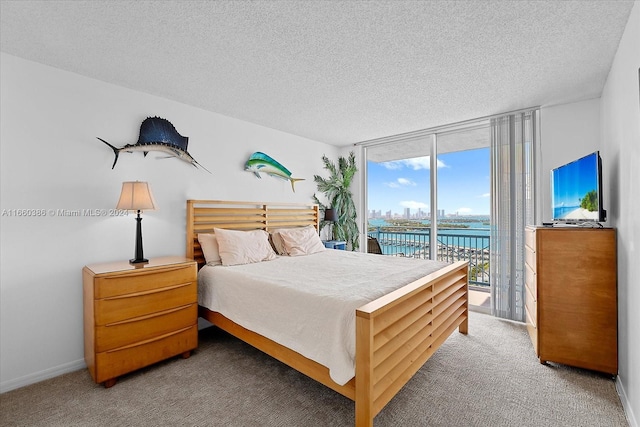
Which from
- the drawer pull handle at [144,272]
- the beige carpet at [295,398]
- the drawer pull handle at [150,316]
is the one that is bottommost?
the beige carpet at [295,398]

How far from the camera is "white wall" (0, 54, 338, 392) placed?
223 centimetres

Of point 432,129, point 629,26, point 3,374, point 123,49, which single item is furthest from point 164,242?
point 629,26

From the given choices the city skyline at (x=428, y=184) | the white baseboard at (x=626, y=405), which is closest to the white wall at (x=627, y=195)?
the white baseboard at (x=626, y=405)

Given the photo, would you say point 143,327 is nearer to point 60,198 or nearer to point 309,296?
point 60,198

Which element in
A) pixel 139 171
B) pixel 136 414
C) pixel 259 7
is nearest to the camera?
pixel 259 7

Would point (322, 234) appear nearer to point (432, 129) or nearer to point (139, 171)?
point (432, 129)

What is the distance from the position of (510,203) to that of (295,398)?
3.20 m

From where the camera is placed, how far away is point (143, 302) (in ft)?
7.72

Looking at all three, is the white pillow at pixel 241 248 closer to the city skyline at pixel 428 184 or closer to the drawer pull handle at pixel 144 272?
the drawer pull handle at pixel 144 272

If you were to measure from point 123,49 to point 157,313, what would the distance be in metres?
2.08

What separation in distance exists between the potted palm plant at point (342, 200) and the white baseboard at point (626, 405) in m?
3.43

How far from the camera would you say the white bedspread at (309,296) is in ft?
5.71

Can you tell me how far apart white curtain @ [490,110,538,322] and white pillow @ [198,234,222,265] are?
328 centimetres

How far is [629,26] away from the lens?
5.98 feet
